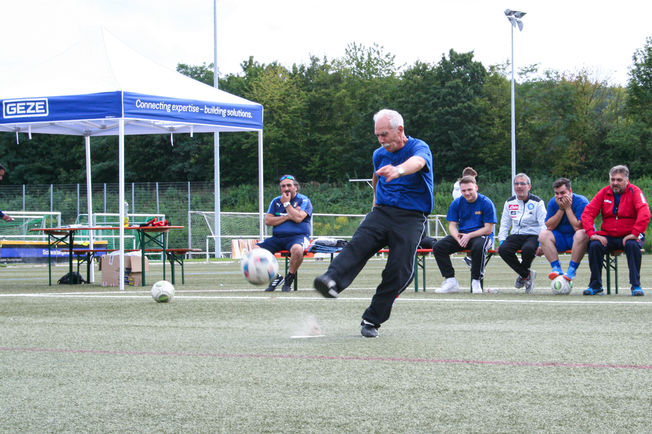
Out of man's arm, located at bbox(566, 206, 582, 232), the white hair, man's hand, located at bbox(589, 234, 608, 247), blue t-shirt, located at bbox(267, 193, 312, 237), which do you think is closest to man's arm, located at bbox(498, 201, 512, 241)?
man's arm, located at bbox(566, 206, 582, 232)

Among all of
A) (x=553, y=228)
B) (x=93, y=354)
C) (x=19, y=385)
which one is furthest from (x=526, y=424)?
(x=553, y=228)

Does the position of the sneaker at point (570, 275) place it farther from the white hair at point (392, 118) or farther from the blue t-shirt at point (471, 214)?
the white hair at point (392, 118)

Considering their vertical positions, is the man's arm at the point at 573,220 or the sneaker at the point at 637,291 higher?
the man's arm at the point at 573,220

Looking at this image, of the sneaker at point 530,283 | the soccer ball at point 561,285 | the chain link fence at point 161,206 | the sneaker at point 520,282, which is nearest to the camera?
the soccer ball at point 561,285

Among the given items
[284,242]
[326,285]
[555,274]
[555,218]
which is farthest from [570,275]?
[326,285]

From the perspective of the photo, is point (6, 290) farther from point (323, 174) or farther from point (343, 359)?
point (323, 174)

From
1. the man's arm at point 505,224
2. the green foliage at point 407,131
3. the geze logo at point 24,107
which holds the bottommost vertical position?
the man's arm at point 505,224

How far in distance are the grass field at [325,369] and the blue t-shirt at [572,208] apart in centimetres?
231

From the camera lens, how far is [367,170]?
57344 millimetres

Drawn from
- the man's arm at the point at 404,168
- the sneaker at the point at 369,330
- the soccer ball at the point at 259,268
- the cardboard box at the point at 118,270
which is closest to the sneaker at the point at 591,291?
the soccer ball at the point at 259,268

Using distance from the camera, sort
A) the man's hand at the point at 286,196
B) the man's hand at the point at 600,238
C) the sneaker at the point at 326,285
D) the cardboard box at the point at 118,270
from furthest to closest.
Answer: the cardboard box at the point at 118,270, the man's hand at the point at 286,196, the man's hand at the point at 600,238, the sneaker at the point at 326,285

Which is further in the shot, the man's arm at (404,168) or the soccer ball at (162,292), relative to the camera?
the soccer ball at (162,292)

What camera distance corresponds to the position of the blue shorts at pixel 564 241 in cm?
1088

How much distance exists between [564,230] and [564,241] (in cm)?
16
